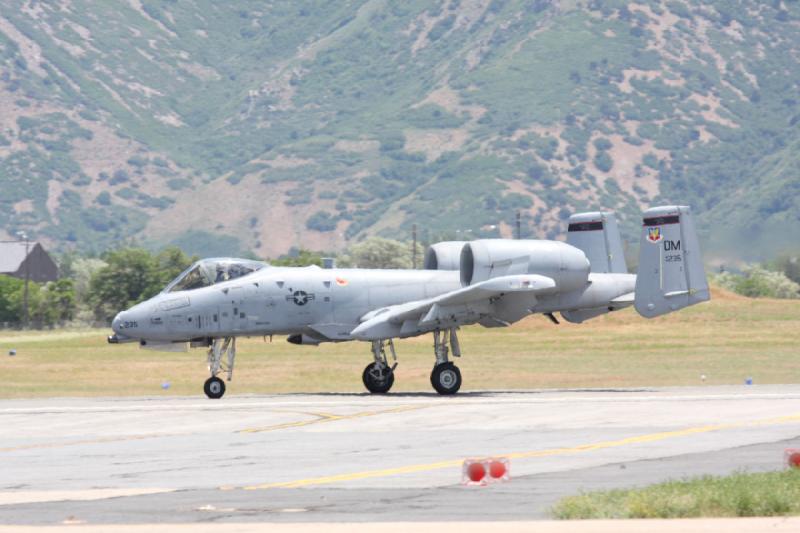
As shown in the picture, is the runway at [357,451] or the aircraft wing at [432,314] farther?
the aircraft wing at [432,314]

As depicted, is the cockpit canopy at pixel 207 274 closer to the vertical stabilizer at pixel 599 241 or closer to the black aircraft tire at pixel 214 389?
the black aircraft tire at pixel 214 389

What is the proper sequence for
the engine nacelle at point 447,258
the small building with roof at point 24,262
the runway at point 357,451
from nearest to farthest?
the runway at point 357,451 < the engine nacelle at point 447,258 < the small building with roof at point 24,262

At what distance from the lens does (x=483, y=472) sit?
20.3 metres

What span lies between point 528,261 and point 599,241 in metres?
3.86

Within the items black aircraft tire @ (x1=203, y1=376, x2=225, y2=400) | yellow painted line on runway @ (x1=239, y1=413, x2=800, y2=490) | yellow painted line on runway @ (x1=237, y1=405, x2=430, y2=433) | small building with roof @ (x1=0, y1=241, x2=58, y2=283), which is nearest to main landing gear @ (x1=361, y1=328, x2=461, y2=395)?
black aircraft tire @ (x1=203, y1=376, x2=225, y2=400)

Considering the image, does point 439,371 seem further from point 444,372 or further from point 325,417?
point 325,417

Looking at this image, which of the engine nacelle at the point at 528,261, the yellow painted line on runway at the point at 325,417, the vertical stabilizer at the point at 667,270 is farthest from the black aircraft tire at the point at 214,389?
the vertical stabilizer at the point at 667,270

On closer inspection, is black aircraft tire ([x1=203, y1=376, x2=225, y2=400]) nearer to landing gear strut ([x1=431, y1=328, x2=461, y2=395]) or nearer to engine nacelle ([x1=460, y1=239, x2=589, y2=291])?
landing gear strut ([x1=431, y1=328, x2=461, y2=395])

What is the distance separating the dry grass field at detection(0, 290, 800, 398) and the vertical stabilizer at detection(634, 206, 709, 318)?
542cm

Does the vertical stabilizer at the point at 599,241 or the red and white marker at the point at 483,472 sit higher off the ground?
the vertical stabilizer at the point at 599,241

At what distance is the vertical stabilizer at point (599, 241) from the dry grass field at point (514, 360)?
4.25 metres

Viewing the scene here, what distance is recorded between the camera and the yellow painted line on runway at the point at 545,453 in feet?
69.1

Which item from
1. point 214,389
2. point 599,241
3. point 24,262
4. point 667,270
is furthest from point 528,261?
point 24,262

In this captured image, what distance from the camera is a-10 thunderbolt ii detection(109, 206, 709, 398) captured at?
36594mm
